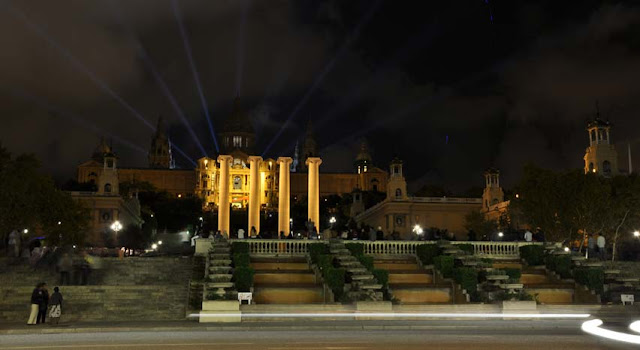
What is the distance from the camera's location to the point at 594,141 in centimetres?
11831

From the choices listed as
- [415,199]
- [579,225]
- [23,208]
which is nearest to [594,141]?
[415,199]

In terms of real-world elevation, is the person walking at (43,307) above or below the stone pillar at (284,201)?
below

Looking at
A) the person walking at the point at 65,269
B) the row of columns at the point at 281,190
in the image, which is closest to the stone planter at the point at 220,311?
the person walking at the point at 65,269

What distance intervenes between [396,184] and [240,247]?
90.0 m

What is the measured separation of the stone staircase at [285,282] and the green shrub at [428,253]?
7.45 m

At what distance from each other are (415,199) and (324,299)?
318ft

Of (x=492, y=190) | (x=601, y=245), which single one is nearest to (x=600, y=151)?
(x=492, y=190)

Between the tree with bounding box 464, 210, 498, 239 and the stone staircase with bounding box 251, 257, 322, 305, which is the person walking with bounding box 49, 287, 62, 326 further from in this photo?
the tree with bounding box 464, 210, 498, 239

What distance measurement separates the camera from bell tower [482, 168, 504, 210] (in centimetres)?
12838

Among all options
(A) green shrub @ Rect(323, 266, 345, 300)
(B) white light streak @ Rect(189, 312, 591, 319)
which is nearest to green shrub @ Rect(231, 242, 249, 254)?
Result: (A) green shrub @ Rect(323, 266, 345, 300)

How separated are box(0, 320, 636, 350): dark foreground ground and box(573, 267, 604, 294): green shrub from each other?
1068 cm

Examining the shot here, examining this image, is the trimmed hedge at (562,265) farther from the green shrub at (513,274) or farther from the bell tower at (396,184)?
the bell tower at (396,184)

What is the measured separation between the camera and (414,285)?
38.5m

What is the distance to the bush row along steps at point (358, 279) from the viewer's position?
110ft
